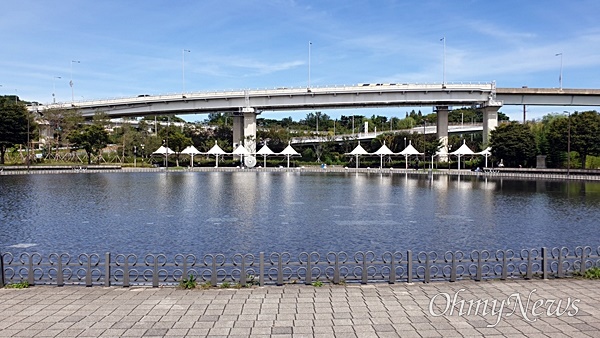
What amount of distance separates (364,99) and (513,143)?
959 inches

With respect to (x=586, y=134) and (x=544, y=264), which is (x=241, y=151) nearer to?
(x=586, y=134)

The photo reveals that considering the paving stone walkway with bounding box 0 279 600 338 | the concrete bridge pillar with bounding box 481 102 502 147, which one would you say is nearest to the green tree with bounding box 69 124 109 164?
the concrete bridge pillar with bounding box 481 102 502 147

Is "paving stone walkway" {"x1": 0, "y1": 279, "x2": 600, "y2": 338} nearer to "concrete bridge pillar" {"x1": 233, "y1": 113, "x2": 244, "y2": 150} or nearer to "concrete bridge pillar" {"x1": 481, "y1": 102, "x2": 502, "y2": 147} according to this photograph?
"concrete bridge pillar" {"x1": 481, "y1": 102, "x2": 502, "y2": 147}

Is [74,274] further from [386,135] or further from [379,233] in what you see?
[386,135]

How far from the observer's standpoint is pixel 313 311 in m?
8.89

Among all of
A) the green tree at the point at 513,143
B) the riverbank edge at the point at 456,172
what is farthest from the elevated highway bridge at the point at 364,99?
the riverbank edge at the point at 456,172

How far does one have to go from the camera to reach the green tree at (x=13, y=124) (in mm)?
69812

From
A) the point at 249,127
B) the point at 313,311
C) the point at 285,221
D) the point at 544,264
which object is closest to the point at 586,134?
the point at 249,127

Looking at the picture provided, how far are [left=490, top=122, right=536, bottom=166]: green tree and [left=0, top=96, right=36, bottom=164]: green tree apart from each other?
71.7 m

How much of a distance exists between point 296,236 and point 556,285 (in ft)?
33.2

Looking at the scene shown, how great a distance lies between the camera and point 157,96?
80.8 meters

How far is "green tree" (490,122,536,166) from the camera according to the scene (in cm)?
6794

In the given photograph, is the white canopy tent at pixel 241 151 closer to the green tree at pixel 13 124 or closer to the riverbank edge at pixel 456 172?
the riverbank edge at pixel 456 172

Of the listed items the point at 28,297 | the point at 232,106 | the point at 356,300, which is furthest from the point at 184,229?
the point at 232,106
